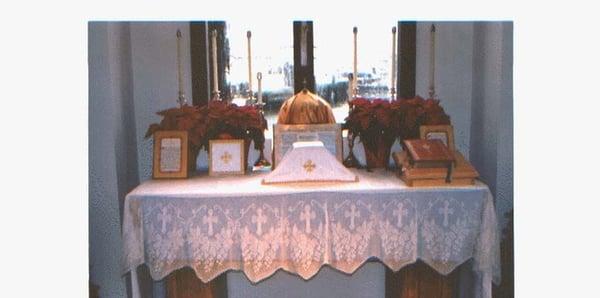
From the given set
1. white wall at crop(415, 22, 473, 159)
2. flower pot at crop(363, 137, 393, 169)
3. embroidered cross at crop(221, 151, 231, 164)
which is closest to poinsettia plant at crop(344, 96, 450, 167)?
flower pot at crop(363, 137, 393, 169)

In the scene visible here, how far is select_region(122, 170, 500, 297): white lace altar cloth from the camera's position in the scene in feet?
7.66

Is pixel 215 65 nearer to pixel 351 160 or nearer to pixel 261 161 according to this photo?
pixel 261 161

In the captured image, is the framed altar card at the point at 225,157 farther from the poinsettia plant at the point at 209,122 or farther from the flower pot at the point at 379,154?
the flower pot at the point at 379,154

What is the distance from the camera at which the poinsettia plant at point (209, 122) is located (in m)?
2.59

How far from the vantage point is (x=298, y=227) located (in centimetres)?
234

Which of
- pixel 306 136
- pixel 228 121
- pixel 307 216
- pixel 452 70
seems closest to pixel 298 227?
pixel 307 216

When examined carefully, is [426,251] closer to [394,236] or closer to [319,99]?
[394,236]

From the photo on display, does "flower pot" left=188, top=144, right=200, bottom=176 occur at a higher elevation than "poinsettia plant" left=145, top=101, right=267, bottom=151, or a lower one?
lower

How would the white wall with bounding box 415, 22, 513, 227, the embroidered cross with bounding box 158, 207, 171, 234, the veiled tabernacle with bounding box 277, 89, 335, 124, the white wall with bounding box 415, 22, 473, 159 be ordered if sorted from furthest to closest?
1. the white wall with bounding box 415, 22, 473, 159
2. the veiled tabernacle with bounding box 277, 89, 335, 124
3. the white wall with bounding box 415, 22, 513, 227
4. the embroidered cross with bounding box 158, 207, 171, 234

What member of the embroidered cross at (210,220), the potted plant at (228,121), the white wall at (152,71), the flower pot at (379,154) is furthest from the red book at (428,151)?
the white wall at (152,71)

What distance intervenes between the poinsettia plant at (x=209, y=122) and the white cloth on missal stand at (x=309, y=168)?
249mm

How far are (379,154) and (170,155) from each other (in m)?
0.77

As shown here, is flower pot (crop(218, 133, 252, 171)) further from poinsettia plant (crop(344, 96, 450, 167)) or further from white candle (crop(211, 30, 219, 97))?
poinsettia plant (crop(344, 96, 450, 167))

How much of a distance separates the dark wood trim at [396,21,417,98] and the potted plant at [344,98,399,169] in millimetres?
264
